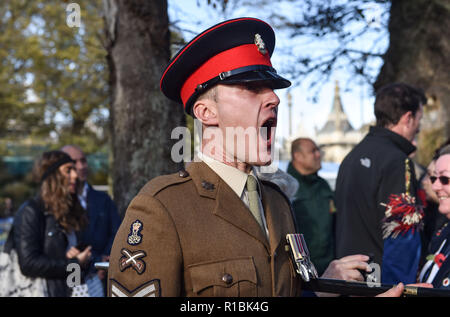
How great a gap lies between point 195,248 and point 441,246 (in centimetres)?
162

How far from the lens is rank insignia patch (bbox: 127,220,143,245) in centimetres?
157

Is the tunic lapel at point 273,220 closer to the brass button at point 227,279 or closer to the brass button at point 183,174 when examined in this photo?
the brass button at point 227,279

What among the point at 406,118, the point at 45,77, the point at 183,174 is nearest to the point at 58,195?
the point at 183,174

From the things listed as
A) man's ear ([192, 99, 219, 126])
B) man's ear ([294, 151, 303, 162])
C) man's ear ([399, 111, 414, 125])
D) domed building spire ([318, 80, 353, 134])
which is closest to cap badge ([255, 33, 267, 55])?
man's ear ([192, 99, 219, 126])

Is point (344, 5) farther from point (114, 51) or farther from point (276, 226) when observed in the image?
point (276, 226)

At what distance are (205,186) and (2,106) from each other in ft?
59.7

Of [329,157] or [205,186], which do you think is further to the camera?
[329,157]

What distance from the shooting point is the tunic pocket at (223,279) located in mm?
1582

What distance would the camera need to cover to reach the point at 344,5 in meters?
5.94

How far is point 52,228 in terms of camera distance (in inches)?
151

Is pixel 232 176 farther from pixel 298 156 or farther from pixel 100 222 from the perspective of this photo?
pixel 298 156

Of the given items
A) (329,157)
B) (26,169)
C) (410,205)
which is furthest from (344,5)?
(329,157)

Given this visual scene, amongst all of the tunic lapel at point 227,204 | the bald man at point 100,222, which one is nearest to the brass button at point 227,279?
the tunic lapel at point 227,204

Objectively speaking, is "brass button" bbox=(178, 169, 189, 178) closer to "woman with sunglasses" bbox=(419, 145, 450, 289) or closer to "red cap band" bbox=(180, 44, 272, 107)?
"red cap band" bbox=(180, 44, 272, 107)
